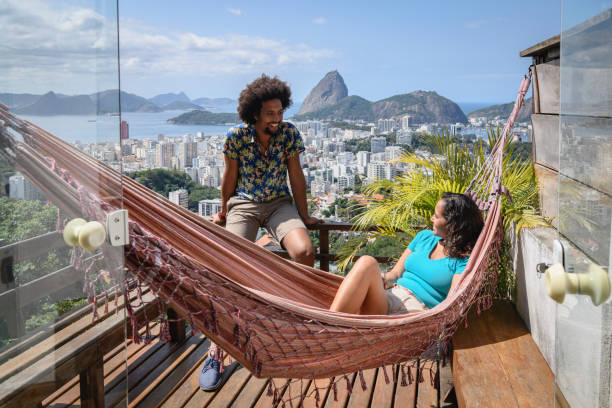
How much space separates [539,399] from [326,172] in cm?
935

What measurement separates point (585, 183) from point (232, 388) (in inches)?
70.5

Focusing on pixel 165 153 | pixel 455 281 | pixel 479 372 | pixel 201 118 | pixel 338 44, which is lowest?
pixel 479 372

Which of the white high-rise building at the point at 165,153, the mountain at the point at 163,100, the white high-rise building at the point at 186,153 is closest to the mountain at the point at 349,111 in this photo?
the mountain at the point at 163,100

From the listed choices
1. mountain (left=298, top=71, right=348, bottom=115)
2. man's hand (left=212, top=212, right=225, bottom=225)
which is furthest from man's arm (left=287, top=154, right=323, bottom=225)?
mountain (left=298, top=71, right=348, bottom=115)

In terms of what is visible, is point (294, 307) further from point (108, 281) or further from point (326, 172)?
point (326, 172)

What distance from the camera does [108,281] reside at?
0.93m

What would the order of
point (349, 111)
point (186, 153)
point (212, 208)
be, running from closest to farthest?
point (212, 208) → point (186, 153) → point (349, 111)

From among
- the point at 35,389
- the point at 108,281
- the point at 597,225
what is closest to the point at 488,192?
the point at 597,225

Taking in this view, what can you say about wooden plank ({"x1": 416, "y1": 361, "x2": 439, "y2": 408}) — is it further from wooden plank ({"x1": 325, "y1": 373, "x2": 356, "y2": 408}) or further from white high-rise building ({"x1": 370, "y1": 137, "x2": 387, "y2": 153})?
white high-rise building ({"x1": 370, "y1": 137, "x2": 387, "y2": 153})

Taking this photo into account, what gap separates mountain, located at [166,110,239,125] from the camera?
13375 millimetres

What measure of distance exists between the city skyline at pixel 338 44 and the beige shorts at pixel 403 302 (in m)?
25.8

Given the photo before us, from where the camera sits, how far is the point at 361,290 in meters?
2.00

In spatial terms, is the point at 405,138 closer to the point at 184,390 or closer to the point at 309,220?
the point at 309,220

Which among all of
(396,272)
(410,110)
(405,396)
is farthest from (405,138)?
(410,110)
